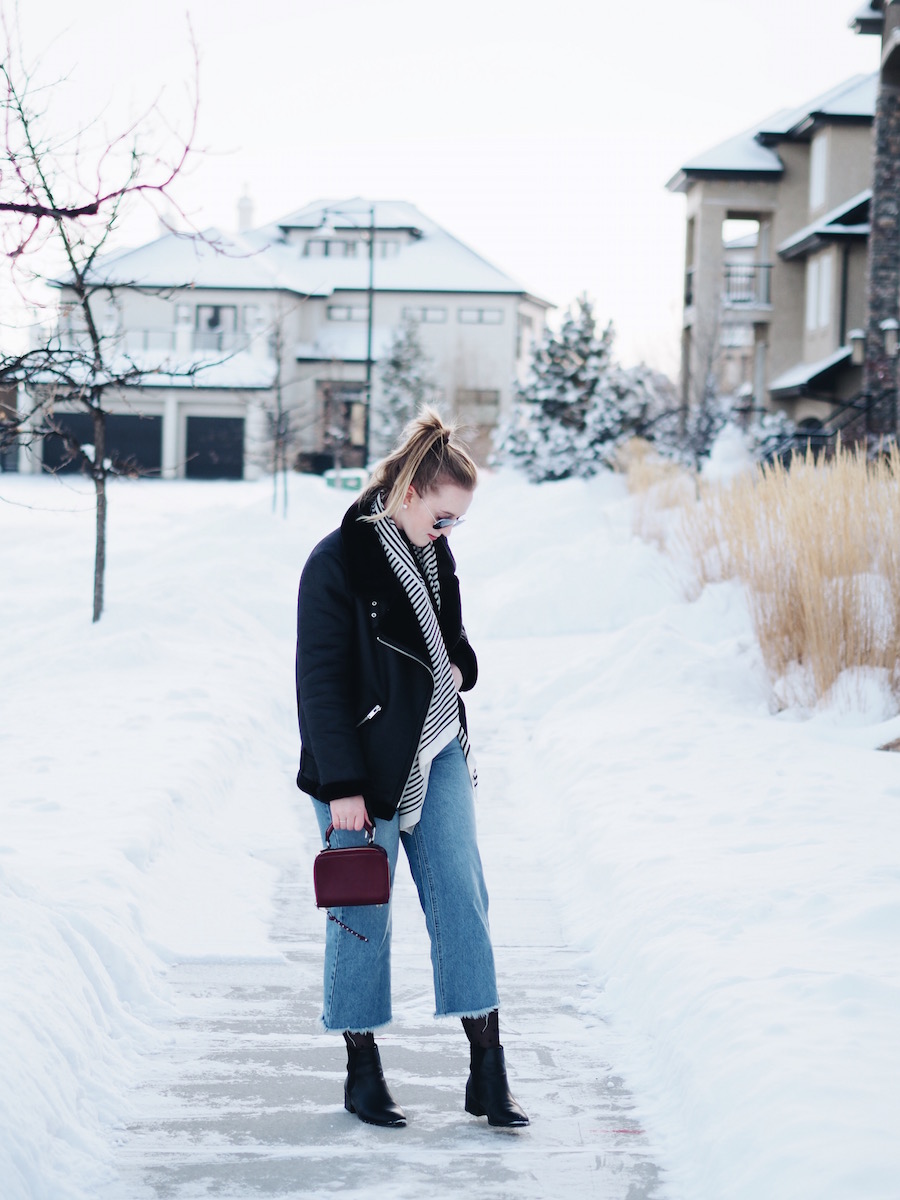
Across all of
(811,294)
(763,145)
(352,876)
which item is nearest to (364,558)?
(352,876)

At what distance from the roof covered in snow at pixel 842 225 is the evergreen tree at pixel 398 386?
22.7 metres

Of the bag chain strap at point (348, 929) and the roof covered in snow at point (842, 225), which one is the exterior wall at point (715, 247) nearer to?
the roof covered in snow at point (842, 225)

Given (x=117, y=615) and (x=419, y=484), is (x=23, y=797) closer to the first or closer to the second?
(x=419, y=484)

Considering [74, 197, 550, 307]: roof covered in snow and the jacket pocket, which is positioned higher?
[74, 197, 550, 307]: roof covered in snow

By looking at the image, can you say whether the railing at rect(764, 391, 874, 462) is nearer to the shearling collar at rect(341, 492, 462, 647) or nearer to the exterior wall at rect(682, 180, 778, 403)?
the exterior wall at rect(682, 180, 778, 403)

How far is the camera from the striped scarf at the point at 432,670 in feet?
10.9

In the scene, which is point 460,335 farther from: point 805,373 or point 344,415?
point 805,373

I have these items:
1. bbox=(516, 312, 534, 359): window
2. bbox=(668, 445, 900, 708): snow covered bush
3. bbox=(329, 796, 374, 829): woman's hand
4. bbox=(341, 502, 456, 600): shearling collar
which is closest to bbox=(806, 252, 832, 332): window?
bbox=(668, 445, 900, 708): snow covered bush

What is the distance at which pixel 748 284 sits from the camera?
33062 millimetres

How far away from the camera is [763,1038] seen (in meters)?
3.38

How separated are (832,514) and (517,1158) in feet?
17.5

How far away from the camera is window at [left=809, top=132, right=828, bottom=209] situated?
29.5 metres

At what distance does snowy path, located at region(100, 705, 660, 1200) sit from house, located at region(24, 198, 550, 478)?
3505cm

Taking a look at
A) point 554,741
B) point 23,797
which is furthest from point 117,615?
point 23,797
